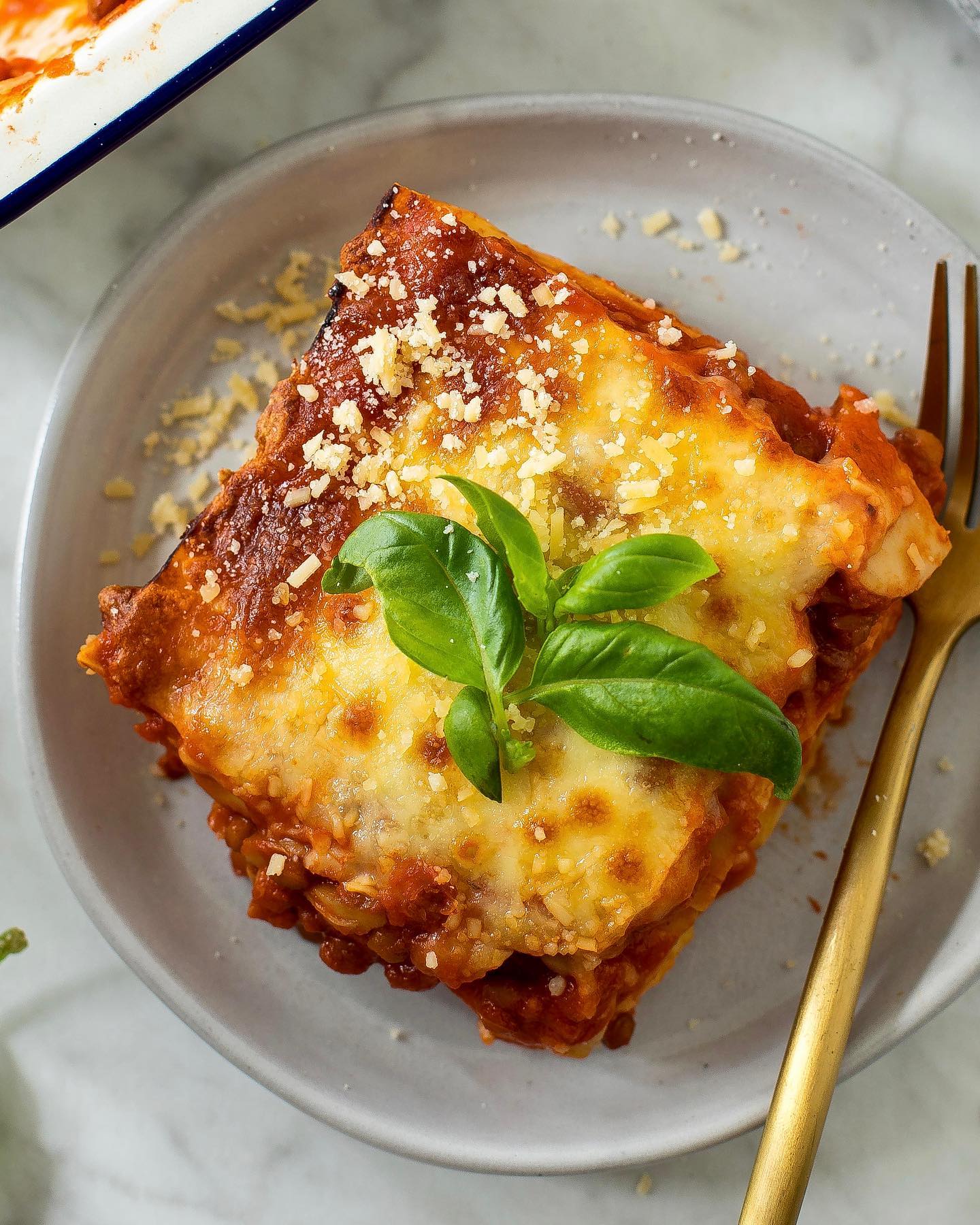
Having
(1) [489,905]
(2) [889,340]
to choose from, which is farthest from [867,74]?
(1) [489,905]

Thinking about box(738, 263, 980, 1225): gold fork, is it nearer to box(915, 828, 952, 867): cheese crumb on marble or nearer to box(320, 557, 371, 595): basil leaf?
box(915, 828, 952, 867): cheese crumb on marble

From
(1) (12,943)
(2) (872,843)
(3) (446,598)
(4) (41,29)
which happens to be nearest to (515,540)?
(3) (446,598)

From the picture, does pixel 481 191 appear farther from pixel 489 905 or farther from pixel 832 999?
pixel 832 999

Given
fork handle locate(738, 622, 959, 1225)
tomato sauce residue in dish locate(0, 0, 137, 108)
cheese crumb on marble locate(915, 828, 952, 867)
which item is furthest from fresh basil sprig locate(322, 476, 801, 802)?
tomato sauce residue in dish locate(0, 0, 137, 108)

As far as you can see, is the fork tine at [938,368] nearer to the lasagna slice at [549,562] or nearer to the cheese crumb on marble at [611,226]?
the lasagna slice at [549,562]

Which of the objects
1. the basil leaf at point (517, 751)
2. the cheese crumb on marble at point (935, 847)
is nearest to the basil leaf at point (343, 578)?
the basil leaf at point (517, 751)

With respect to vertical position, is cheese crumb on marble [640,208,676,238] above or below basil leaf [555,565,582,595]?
above
